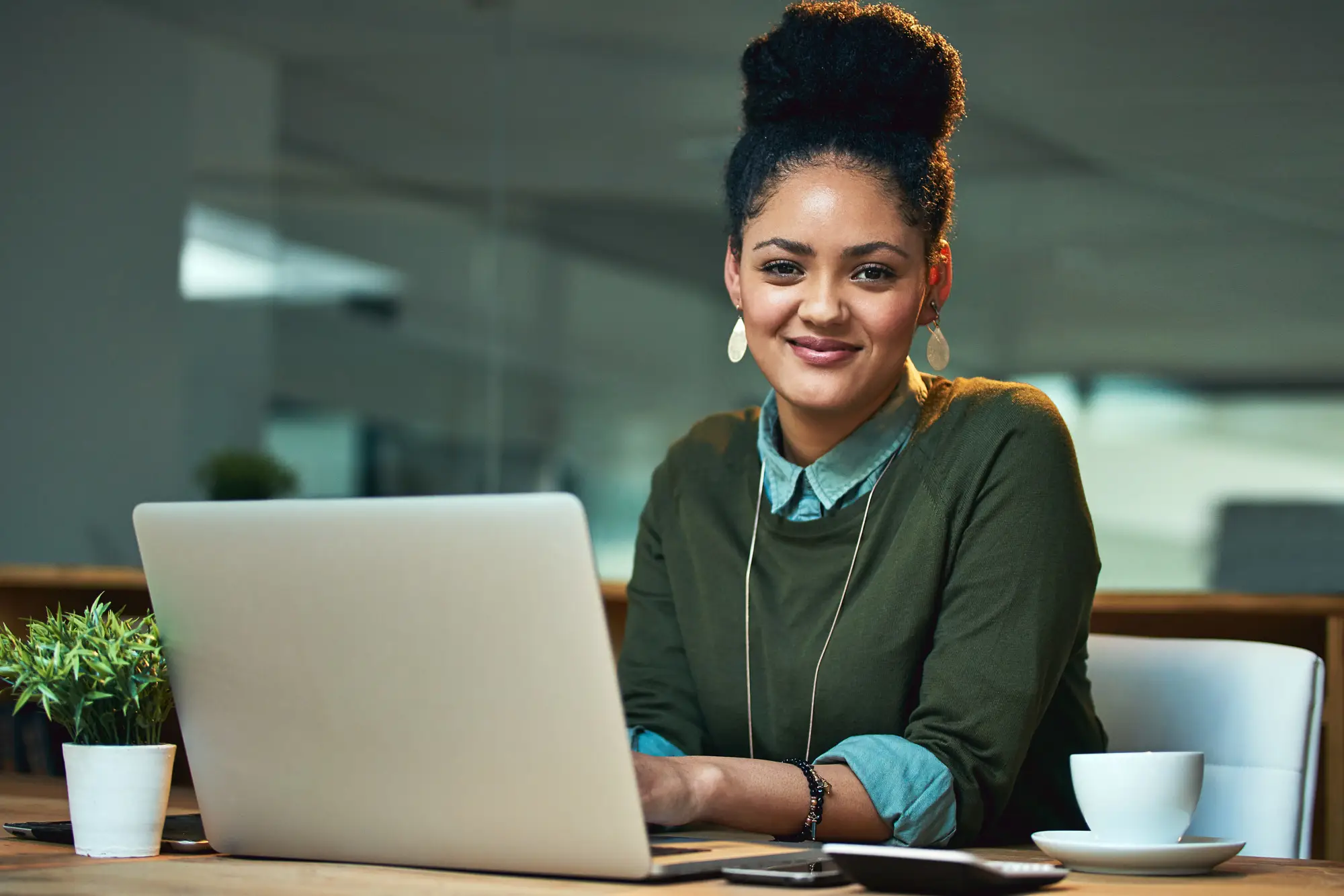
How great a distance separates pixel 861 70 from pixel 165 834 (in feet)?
3.09

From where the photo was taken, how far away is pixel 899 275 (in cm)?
151

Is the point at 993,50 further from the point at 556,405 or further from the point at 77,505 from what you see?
the point at 77,505

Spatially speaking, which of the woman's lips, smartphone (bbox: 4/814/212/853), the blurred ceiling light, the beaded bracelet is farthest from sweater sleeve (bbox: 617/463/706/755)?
the blurred ceiling light

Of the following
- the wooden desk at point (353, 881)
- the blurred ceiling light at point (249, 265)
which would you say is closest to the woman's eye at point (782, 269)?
the wooden desk at point (353, 881)

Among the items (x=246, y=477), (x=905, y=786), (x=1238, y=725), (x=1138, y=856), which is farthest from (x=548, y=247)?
(x=1138, y=856)

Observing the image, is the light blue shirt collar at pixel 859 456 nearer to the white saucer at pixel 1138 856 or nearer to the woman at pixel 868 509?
the woman at pixel 868 509

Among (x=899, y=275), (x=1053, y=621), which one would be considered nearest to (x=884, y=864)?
(x=1053, y=621)

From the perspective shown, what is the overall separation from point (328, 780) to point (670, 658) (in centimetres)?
67

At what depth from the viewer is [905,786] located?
4.12 ft

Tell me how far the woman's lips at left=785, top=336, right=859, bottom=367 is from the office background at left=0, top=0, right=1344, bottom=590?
2.73 metres

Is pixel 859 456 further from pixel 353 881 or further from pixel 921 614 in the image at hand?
pixel 353 881

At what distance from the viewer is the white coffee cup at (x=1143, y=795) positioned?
106cm

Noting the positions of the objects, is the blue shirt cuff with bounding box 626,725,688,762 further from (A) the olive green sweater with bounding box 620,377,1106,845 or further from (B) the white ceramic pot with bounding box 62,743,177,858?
(B) the white ceramic pot with bounding box 62,743,177,858

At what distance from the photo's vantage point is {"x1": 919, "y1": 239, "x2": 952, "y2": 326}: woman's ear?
1571 mm
